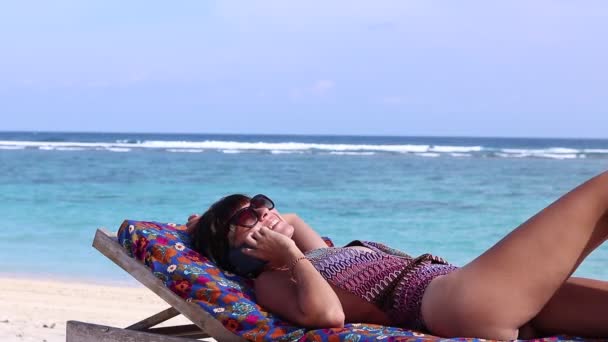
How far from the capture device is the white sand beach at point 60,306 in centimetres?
599

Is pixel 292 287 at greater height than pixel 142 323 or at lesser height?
greater

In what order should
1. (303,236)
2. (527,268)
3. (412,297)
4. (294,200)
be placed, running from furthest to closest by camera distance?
1. (294,200)
2. (303,236)
3. (412,297)
4. (527,268)

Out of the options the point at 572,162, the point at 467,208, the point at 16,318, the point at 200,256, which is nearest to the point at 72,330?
the point at 200,256

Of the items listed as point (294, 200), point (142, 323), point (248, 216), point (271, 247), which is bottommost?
point (294, 200)

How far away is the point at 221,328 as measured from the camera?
3.34 meters

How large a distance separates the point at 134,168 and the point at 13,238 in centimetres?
1427

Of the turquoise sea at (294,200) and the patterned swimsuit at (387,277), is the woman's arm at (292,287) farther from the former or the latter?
the turquoise sea at (294,200)

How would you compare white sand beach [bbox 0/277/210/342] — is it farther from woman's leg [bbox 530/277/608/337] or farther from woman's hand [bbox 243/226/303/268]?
woman's leg [bbox 530/277/608/337]

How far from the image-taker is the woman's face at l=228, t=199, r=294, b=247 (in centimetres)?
344

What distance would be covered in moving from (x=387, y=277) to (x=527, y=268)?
2.01ft

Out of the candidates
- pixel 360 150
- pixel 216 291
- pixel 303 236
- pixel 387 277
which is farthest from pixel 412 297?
pixel 360 150

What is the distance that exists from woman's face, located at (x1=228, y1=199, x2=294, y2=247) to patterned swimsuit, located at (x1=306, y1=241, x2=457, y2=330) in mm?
185

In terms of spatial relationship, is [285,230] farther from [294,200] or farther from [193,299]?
[294,200]

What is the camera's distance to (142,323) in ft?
12.7
